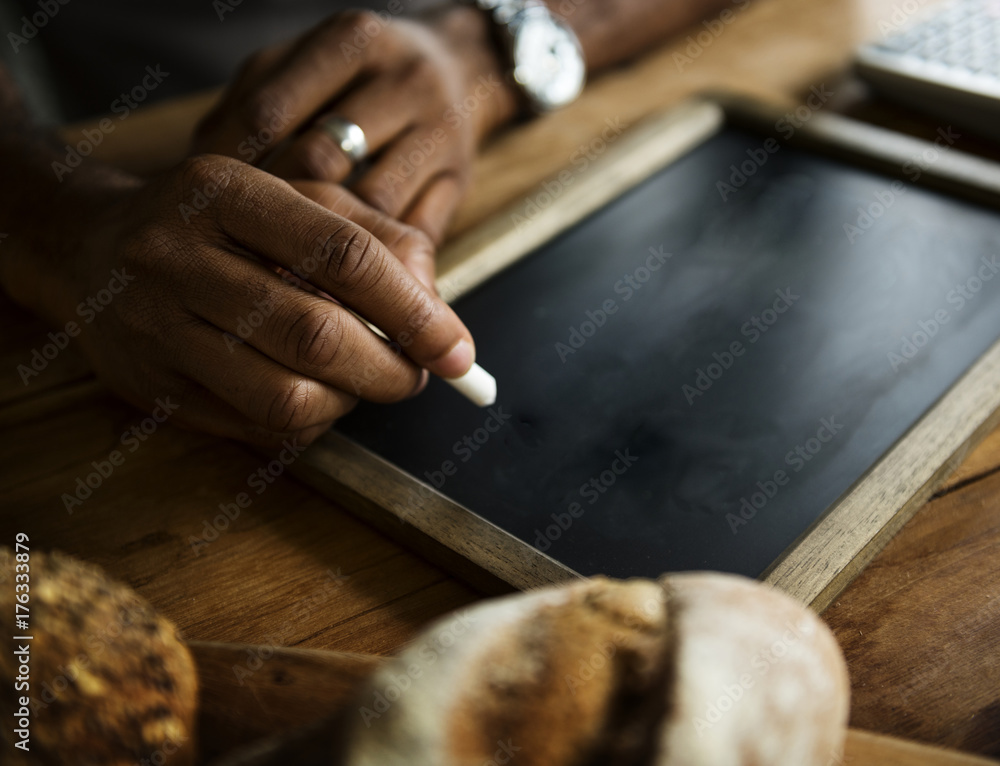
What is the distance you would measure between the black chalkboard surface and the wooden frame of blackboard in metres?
0.02

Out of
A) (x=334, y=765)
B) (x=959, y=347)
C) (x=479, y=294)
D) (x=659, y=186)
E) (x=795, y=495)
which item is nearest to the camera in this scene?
(x=334, y=765)

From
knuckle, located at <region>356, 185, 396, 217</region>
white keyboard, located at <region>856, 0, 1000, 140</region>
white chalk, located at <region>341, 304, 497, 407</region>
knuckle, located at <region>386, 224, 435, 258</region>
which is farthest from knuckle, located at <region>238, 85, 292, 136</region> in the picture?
white keyboard, located at <region>856, 0, 1000, 140</region>

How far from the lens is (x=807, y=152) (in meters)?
0.88

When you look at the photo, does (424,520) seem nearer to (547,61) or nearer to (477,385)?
(477,385)

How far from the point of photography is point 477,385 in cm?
62

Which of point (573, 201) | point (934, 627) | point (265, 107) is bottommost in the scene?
point (934, 627)

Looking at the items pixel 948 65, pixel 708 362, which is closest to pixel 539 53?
pixel 948 65

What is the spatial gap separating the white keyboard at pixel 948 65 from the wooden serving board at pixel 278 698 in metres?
0.76

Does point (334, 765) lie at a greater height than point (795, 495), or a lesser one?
greater

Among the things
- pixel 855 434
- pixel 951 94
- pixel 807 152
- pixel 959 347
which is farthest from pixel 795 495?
pixel 951 94

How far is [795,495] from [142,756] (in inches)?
15.7

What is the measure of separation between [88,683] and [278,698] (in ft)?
0.24

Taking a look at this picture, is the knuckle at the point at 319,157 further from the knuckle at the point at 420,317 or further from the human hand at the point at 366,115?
the knuckle at the point at 420,317

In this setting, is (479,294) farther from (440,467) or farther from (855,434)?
(855,434)
